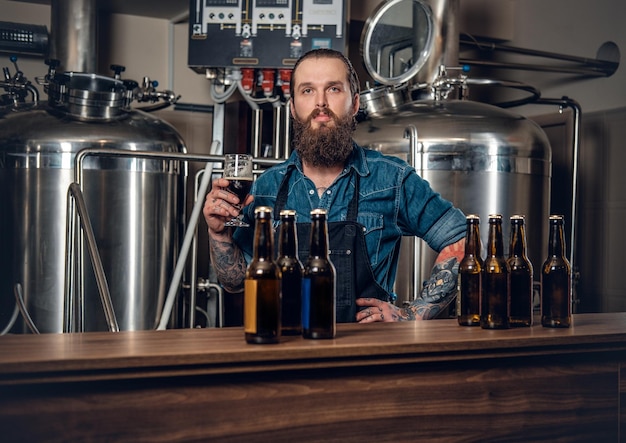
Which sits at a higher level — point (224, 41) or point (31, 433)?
point (224, 41)

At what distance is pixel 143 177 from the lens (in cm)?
388

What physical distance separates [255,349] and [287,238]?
0.29 meters

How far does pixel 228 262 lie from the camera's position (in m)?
2.33

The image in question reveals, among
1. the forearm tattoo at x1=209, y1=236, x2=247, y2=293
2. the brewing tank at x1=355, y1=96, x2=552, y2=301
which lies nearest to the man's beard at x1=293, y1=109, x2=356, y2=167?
the forearm tattoo at x1=209, y1=236, x2=247, y2=293

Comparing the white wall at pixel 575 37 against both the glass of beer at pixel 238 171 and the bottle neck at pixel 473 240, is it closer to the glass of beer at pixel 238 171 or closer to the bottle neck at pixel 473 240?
the bottle neck at pixel 473 240

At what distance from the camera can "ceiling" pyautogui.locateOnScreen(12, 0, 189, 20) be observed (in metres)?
4.85

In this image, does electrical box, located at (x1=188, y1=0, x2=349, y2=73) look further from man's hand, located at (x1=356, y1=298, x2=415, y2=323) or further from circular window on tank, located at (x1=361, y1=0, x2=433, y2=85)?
man's hand, located at (x1=356, y1=298, x2=415, y2=323)

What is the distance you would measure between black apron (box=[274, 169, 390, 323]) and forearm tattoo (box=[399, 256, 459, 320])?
115 millimetres

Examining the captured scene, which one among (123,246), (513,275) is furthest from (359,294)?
(123,246)

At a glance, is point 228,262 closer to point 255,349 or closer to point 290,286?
point 290,286

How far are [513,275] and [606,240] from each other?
3.24 meters

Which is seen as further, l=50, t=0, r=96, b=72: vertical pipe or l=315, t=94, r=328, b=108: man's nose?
l=50, t=0, r=96, b=72: vertical pipe

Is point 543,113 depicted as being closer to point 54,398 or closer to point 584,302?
point 584,302

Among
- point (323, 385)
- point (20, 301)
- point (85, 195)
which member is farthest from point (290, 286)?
point (20, 301)
